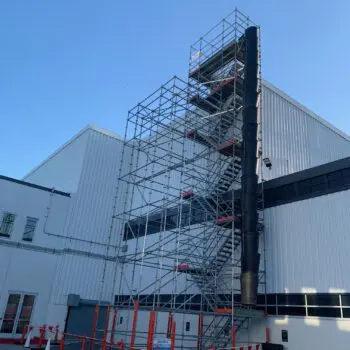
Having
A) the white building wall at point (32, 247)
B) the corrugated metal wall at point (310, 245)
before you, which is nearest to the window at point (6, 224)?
the white building wall at point (32, 247)

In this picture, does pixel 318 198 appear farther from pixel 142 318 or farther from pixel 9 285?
pixel 9 285

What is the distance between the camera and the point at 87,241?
22.9 meters

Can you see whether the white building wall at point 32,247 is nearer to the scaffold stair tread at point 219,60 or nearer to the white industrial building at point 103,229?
the white industrial building at point 103,229

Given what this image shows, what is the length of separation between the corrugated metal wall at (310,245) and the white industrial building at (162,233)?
38mm

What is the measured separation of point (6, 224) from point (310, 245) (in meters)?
16.2

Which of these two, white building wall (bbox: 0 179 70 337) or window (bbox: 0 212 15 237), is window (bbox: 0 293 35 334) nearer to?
white building wall (bbox: 0 179 70 337)

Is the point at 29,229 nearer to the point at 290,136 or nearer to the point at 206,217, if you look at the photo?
the point at 206,217

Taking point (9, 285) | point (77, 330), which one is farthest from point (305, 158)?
point (9, 285)

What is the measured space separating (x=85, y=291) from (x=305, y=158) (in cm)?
1539

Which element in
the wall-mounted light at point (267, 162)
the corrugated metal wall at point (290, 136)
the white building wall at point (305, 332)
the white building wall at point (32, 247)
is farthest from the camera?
the white building wall at point (32, 247)

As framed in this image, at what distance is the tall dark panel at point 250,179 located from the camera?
13578 millimetres

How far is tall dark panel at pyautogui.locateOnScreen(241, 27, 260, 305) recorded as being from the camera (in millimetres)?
13578

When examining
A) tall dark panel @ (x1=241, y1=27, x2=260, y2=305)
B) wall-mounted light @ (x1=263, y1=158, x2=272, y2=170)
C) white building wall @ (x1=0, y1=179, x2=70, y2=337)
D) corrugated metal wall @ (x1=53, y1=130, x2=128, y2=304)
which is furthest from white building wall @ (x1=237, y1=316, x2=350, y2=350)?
white building wall @ (x1=0, y1=179, x2=70, y2=337)

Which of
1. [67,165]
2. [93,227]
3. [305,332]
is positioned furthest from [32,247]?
[305,332]
